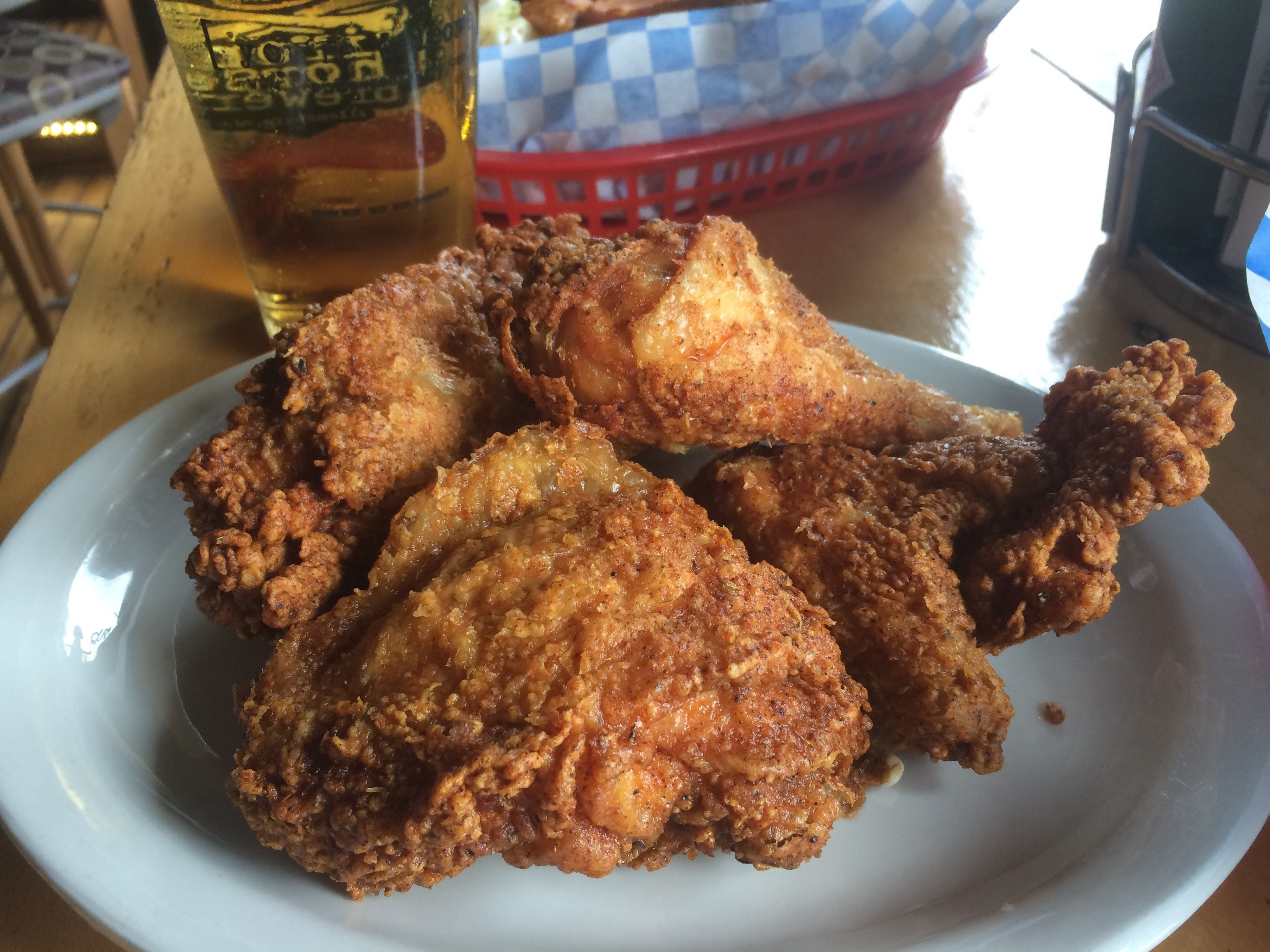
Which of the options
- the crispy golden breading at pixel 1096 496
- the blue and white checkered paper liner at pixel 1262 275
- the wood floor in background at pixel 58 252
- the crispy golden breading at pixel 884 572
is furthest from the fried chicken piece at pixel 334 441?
the wood floor in background at pixel 58 252

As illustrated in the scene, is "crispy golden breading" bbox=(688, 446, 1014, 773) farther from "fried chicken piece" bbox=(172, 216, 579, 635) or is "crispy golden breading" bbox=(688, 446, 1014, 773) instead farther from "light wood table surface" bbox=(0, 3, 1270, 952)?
"light wood table surface" bbox=(0, 3, 1270, 952)

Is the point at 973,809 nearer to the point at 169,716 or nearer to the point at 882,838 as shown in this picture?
the point at 882,838

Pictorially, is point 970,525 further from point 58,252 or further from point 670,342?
point 58,252

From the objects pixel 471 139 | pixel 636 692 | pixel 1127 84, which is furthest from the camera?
pixel 1127 84

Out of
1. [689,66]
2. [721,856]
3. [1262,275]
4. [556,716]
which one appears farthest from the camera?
[689,66]

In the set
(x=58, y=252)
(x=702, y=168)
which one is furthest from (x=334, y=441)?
(x=58, y=252)

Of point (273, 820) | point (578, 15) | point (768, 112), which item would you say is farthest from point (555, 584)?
point (578, 15)

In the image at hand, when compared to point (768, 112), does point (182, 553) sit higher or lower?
lower
